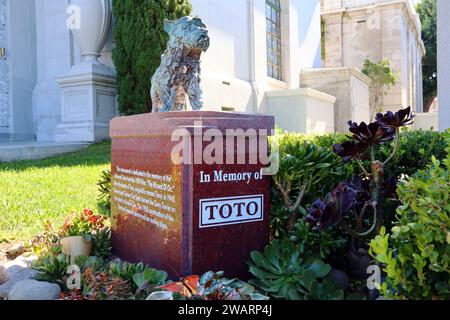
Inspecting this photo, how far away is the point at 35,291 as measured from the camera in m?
2.67

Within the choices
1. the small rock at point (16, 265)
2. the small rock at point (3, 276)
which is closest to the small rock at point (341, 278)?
the small rock at point (16, 265)

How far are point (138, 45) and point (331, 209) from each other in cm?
790

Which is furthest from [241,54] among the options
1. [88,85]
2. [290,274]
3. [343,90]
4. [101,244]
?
[290,274]

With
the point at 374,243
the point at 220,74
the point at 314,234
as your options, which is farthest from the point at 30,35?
the point at 374,243

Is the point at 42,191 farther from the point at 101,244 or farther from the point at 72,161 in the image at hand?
the point at 72,161

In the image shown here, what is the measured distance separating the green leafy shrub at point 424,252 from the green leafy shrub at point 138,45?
8.25 m

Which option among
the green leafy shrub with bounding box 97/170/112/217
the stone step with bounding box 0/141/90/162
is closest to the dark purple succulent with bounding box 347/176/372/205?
the green leafy shrub with bounding box 97/170/112/217

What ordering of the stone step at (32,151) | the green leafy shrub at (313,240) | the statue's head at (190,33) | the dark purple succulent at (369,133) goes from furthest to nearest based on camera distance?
the stone step at (32,151) < the statue's head at (190,33) < the dark purple succulent at (369,133) < the green leafy shrub at (313,240)

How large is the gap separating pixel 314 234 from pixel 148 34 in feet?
25.5

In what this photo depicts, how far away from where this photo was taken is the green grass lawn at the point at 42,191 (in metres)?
4.39

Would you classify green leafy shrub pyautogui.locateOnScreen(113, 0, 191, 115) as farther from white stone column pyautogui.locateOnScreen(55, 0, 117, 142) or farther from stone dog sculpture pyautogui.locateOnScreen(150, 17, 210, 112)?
stone dog sculpture pyautogui.locateOnScreen(150, 17, 210, 112)

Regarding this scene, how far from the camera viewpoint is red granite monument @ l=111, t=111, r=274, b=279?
276 centimetres

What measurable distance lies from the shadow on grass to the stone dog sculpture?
12.8 feet

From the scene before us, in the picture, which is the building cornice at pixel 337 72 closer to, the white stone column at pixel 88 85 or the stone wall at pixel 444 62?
the white stone column at pixel 88 85
